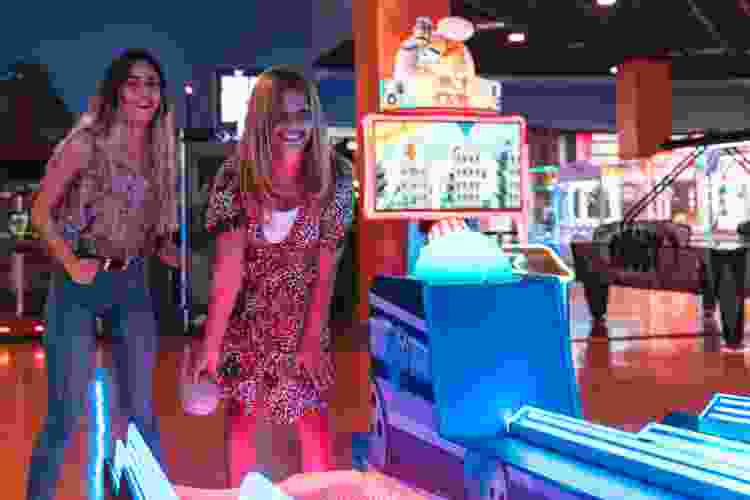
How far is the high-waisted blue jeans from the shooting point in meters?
2.28

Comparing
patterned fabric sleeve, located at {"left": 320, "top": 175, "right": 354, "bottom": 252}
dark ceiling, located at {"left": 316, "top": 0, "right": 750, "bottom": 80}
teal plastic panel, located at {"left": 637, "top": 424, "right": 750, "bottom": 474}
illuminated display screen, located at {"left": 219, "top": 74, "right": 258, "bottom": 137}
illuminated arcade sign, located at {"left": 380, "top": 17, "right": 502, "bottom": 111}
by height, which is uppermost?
dark ceiling, located at {"left": 316, "top": 0, "right": 750, "bottom": 80}

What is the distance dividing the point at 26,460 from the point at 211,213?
2.06 metres

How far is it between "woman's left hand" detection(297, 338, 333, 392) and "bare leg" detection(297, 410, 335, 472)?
75mm

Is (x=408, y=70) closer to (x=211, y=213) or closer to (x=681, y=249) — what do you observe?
(x=211, y=213)

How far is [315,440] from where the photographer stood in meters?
2.32

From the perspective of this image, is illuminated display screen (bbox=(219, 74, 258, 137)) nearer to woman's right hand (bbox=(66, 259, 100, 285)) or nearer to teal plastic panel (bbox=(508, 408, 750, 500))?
woman's right hand (bbox=(66, 259, 100, 285))

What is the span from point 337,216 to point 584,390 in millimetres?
3223

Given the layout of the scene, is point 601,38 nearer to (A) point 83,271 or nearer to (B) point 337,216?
(B) point 337,216

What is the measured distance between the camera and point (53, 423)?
2.31m

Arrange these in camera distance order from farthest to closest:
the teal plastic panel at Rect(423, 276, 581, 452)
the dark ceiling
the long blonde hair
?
the dark ceiling → the long blonde hair → the teal plastic panel at Rect(423, 276, 581, 452)

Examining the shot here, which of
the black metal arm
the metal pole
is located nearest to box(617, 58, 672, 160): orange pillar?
the black metal arm

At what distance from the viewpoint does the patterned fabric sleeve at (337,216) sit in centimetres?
221

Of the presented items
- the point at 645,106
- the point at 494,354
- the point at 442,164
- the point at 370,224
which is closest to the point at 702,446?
the point at 494,354

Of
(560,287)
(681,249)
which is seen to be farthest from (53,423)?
(681,249)
